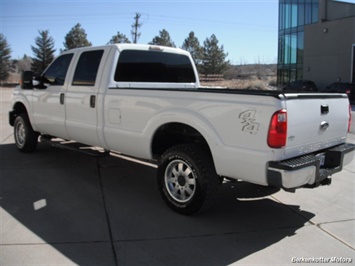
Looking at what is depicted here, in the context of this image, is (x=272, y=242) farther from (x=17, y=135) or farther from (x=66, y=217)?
(x=17, y=135)

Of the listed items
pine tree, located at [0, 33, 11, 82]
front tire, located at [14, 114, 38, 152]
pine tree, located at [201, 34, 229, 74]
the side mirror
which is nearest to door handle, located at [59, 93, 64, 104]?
the side mirror

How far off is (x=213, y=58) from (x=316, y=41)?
1309 inches

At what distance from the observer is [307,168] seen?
3979 mm

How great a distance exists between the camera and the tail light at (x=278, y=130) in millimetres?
3779

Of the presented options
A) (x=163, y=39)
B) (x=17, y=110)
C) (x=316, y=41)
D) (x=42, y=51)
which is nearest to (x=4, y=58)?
(x=42, y=51)

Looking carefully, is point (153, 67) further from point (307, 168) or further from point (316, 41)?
point (316, 41)

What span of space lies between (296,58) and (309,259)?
42.8 meters

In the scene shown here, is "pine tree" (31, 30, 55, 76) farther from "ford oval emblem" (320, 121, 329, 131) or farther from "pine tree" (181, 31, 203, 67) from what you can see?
"ford oval emblem" (320, 121, 329, 131)

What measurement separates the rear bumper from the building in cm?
3383

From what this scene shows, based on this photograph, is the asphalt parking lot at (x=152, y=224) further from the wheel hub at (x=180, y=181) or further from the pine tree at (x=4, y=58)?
the pine tree at (x=4, y=58)

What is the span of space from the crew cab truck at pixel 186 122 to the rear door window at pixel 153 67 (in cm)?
2

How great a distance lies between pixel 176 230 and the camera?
4.39 meters

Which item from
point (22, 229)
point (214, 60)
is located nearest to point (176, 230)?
point (22, 229)

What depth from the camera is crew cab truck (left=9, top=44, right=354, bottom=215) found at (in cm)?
391
